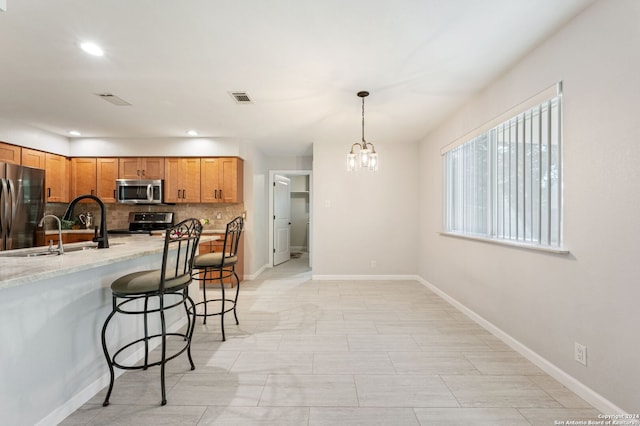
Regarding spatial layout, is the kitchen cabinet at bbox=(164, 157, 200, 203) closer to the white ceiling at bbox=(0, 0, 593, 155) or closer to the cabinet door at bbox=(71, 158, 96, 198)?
the white ceiling at bbox=(0, 0, 593, 155)

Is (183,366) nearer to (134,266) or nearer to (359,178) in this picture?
(134,266)

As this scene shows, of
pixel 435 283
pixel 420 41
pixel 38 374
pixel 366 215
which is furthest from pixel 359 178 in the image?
pixel 38 374

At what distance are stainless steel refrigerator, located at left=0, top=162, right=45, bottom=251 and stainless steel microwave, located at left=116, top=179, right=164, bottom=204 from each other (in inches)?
36.5

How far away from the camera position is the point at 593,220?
68.0 inches

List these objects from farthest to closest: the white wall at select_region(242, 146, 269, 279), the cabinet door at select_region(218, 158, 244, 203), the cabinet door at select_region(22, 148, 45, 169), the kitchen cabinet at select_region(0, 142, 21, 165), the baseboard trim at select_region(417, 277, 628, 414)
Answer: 1. the white wall at select_region(242, 146, 269, 279)
2. the cabinet door at select_region(218, 158, 244, 203)
3. the cabinet door at select_region(22, 148, 45, 169)
4. the kitchen cabinet at select_region(0, 142, 21, 165)
5. the baseboard trim at select_region(417, 277, 628, 414)

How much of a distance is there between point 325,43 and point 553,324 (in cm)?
258

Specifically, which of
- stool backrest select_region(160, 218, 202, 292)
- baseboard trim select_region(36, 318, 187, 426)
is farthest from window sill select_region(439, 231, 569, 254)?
baseboard trim select_region(36, 318, 187, 426)

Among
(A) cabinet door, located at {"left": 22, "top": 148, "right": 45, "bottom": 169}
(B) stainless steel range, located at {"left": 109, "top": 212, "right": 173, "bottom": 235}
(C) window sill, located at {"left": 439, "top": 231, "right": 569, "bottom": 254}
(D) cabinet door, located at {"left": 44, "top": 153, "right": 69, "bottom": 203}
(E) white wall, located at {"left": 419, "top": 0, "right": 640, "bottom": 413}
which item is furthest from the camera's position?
(B) stainless steel range, located at {"left": 109, "top": 212, "right": 173, "bottom": 235}

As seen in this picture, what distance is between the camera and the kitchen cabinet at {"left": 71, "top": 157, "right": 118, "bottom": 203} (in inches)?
188

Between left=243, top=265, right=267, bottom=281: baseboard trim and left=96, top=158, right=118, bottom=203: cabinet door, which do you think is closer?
left=96, top=158, right=118, bottom=203: cabinet door

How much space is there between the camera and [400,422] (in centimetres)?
160

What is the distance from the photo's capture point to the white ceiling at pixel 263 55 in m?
1.80

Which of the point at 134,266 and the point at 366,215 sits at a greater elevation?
the point at 366,215

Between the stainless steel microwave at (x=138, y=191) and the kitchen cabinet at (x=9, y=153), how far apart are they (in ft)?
3.88
